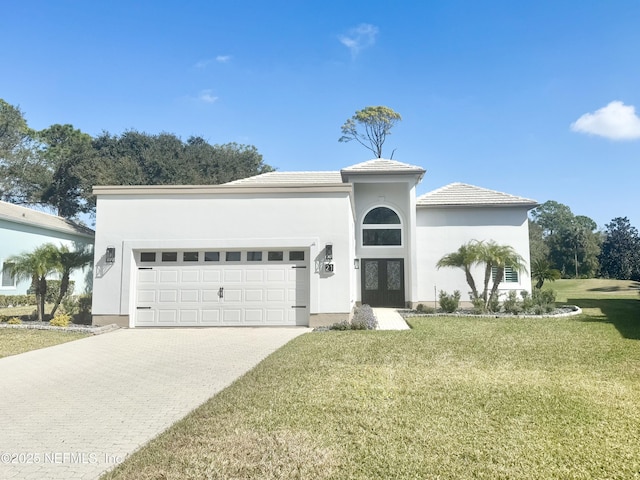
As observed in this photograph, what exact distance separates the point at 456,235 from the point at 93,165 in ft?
99.0

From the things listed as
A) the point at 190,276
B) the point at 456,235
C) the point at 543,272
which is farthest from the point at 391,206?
the point at 190,276

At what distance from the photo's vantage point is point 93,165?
3353 cm

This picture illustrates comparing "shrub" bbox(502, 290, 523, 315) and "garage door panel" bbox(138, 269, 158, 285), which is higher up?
"garage door panel" bbox(138, 269, 158, 285)

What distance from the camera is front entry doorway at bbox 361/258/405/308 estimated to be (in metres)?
19.6

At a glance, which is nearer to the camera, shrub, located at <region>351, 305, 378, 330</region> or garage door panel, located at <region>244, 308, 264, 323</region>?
shrub, located at <region>351, 305, 378, 330</region>

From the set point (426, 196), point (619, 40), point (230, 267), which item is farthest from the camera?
point (426, 196)

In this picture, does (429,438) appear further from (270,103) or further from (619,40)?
(270,103)

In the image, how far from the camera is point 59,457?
3.92m

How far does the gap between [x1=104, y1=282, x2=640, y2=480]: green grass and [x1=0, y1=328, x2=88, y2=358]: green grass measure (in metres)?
6.52

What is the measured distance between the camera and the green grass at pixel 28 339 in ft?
31.9

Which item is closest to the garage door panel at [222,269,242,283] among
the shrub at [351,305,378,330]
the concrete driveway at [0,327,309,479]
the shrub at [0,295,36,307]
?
the concrete driveway at [0,327,309,479]

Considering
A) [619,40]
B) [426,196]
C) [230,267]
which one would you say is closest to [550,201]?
[426,196]

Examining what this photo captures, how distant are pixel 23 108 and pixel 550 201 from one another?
84115 mm

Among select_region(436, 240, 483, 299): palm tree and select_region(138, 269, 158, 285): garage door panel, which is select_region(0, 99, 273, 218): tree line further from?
select_region(436, 240, 483, 299): palm tree
